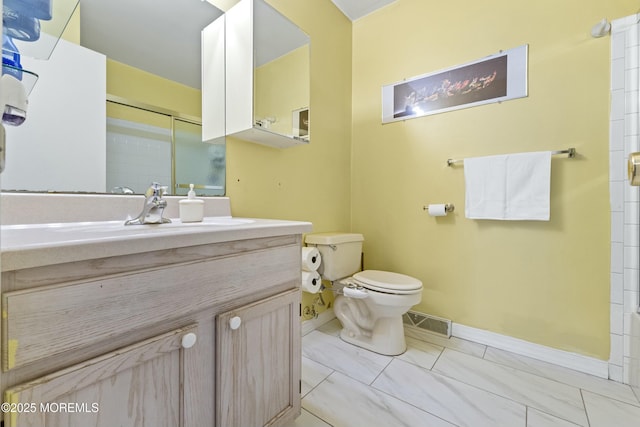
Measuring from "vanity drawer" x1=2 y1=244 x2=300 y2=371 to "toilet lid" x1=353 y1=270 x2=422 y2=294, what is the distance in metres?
0.90

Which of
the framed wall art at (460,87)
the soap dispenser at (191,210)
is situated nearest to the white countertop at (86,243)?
the soap dispenser at (191,210)

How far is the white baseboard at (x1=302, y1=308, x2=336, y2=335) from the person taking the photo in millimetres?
1830

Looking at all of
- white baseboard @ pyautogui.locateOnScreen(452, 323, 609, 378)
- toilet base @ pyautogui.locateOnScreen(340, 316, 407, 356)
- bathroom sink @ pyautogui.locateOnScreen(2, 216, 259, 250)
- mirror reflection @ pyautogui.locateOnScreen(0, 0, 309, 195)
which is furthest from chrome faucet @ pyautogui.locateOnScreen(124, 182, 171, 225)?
white baseboard @ pyautogui.locateOnScreen(452, 323, 609, 378)

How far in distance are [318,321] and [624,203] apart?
1.85 meters

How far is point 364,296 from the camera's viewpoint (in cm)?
157

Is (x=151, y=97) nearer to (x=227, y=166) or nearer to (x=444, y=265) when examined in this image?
(x=227, y=166)

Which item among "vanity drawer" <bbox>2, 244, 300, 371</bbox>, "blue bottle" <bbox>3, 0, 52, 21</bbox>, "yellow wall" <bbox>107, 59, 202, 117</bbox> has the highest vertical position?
"blue bottle" <bbox>3, 0, 52, 21</bbox>

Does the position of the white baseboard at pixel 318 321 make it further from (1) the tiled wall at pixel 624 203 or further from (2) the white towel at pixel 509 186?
(1) the tiled wall at pixel 624 203

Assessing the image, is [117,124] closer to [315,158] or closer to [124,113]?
[124,113]

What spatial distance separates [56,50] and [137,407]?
1.18 metres

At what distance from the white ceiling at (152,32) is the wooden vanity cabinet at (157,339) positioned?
0.95 meters

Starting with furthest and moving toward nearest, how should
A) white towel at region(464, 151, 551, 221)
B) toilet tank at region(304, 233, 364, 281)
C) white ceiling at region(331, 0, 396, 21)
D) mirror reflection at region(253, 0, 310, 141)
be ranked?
white ceiling at region(331, 0, 396, 21) → toilet tank at region(304, 233, 364, 281) → white towel at region(464, 151, 551, 221) → mirror reflection at region(253, 0, 310, 141)

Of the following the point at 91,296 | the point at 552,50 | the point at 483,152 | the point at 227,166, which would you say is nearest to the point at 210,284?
the point at 91,296

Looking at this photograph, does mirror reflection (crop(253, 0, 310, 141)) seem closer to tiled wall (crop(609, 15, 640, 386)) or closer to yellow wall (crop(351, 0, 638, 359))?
yellow wall (crop(351, 0, 638, 359))
